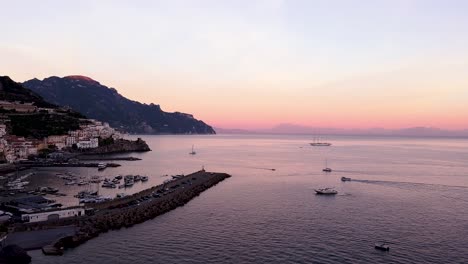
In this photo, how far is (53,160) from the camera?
91500 millimetres

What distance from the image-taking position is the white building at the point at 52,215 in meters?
33.5

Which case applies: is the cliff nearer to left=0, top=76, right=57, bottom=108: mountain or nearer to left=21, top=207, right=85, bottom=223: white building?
left=0, top=76, right=57, bottom=108: mountain

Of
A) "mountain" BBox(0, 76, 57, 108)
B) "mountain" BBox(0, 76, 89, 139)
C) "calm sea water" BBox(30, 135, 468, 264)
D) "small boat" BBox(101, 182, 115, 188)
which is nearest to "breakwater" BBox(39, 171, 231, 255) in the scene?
"calm sea water" BBox(30, 135, 468, 264)

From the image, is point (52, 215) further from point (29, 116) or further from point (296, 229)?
point (29, 116)

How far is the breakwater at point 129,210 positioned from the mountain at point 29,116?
2609 inches

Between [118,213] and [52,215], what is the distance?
226 inches

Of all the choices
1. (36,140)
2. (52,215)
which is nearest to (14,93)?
(36,140)

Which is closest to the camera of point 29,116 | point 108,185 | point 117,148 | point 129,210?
point 129,210

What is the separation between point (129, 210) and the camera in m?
39.1

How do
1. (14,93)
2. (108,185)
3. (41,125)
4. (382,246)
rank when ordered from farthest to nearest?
(14,93) → (41,125) → (108,185) → (382,246)

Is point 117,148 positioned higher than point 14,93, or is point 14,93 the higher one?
point 14,93

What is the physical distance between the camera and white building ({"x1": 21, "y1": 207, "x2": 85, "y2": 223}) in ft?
110

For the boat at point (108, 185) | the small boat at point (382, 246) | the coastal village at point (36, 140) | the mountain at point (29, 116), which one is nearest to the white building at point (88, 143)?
the coastal village at point (36, 140)

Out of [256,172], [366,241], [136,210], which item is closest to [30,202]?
[136,210]
